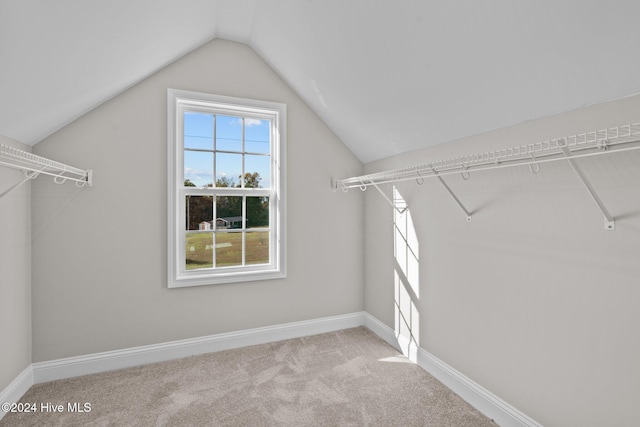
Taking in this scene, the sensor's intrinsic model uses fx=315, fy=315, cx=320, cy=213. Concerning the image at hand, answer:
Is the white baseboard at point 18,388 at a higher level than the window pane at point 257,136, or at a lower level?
lower

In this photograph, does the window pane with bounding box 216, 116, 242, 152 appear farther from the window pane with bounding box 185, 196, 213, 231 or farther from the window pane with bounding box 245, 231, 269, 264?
the window pane with bounding box 245, 231, 269, 264

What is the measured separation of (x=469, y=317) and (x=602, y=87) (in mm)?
1399

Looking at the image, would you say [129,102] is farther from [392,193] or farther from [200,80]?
[392,193]

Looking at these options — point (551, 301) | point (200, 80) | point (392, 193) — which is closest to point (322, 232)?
point (392, 193)

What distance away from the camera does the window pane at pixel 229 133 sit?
110 inches

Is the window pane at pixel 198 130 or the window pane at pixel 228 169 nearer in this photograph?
the window pane at pixel 198 130

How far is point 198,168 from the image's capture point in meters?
2.75

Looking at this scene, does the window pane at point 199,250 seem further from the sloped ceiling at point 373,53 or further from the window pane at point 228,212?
the sloped ceiling at point 373,53

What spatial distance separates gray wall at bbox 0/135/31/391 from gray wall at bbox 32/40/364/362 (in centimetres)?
7

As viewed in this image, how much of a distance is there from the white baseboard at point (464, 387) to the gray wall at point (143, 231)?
85 centimetres

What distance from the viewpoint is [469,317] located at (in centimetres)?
201

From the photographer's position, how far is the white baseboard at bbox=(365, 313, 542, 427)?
5.65 ft

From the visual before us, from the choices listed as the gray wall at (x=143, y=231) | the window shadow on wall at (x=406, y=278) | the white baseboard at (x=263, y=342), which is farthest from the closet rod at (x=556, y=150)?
the white baseboard at (x=263, y=342)

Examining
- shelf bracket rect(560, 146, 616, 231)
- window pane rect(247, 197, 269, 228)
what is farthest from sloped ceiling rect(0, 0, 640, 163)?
window pane rect(247, 197, 269, 228)
